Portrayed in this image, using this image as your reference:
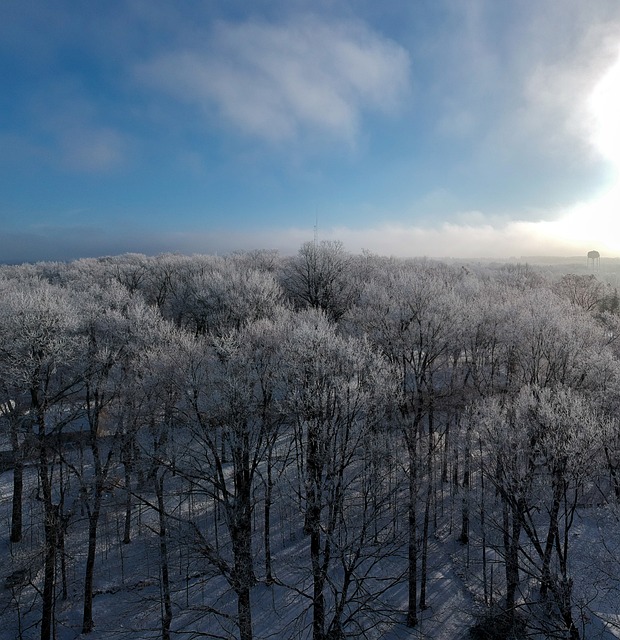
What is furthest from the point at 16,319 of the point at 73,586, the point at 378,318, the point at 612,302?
the point at 612,302

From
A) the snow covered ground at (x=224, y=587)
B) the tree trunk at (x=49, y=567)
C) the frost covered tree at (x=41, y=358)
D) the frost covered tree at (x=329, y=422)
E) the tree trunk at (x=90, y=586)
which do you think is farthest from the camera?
the tree trunk at (x=90, y=586)

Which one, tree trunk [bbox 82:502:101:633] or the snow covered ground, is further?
tree trunk [bbox 82:502:101:633]

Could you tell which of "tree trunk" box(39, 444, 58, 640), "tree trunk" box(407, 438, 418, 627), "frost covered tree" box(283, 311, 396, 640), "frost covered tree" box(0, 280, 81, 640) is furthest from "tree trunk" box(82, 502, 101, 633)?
"tree trunk" box(407, 438, 418, 627)

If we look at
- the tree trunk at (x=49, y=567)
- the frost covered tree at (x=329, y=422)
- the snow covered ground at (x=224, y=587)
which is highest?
the frost covered tree at (x=329, y=422)

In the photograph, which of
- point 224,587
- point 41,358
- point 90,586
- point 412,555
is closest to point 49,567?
point 90,586

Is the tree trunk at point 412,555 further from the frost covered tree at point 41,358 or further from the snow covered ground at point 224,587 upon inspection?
the frost covered tree at point 41,358

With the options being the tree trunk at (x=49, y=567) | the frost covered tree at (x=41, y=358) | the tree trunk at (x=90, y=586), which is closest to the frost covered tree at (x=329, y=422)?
the tree trunk at (x=90, y=586)

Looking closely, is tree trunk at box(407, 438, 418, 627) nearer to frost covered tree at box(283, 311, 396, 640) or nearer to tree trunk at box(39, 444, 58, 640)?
frost covered tree at box(283, 311, 396, 640)

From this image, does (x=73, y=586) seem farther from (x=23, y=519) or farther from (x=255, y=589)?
(x=255, y=589)

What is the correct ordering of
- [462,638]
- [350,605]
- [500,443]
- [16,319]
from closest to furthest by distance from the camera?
1. [500,443]
2. [462,638]
3. [350,605]
4. [16,319]
